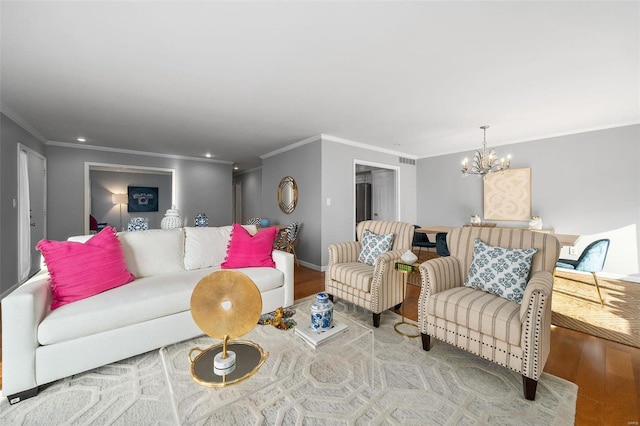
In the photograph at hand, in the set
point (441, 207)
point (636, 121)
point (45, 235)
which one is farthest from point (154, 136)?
point (636, 121)

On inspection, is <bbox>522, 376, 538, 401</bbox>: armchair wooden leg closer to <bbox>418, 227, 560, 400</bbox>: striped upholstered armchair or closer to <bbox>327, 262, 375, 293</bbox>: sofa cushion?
<bbox>418, 227, 560, 400</bbox>: striped upholstered armchair

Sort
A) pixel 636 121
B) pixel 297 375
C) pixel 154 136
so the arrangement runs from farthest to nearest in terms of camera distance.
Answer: pixel 154 136 → pixel 636 121 → pixel 297 375

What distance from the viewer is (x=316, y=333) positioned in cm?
162

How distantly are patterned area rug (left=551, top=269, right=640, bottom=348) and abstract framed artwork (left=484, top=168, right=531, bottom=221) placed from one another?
1.39 metres

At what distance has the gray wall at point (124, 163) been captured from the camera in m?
5.07

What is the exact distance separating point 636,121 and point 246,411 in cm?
604

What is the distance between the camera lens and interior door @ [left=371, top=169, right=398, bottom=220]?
22.6 ft

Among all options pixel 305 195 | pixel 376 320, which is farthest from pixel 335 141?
pixel 376 320

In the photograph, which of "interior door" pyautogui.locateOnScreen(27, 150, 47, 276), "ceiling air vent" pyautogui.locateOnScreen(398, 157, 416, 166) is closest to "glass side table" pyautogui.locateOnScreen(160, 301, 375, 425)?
"interior door" pyautogui.locateOnScreen(27, 150, 47, 276)

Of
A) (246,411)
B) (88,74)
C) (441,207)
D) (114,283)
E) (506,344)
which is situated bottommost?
(246,411)

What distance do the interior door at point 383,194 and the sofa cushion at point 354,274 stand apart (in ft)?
13.6

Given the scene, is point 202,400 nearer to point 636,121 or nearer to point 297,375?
point 297,375

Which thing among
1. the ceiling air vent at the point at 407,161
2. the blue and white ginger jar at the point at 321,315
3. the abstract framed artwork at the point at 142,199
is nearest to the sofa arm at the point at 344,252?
the blue and white ginger jar at the point at 321,315

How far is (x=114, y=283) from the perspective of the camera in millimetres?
2049
